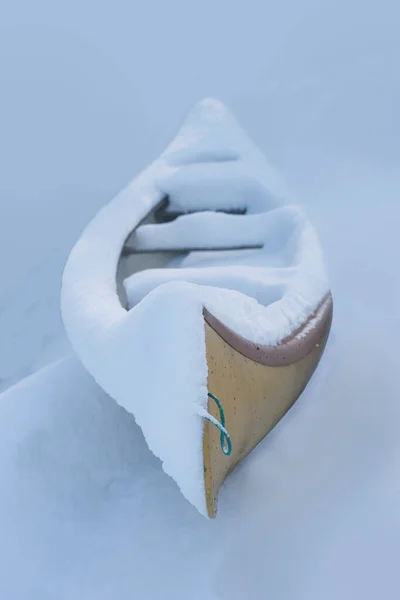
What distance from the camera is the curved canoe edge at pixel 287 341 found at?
142 centimetres

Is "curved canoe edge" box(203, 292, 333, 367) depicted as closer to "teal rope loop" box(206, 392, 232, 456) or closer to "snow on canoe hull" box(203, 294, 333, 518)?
"snow on canoe hull" box(203, 294, 333, 518)

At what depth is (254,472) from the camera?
5.76 ft

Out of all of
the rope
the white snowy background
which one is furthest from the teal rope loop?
Result: the white snowy background

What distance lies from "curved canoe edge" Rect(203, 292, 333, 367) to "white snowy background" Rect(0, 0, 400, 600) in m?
0.22

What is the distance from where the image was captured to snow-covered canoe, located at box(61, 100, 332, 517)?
131cm

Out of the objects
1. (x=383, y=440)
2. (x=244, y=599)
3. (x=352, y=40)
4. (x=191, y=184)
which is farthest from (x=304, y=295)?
(x=352, y=40)

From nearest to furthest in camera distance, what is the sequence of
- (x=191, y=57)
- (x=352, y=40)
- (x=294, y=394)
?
1. (x=294, y=394)
2. (x=352, y=40)
3. (x=191, y=57)

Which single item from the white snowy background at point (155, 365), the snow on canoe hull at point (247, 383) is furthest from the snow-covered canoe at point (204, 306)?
the white snowy background at point (155, 365)

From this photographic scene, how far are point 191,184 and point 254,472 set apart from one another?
4.77 ft

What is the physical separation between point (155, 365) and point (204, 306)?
0.53 ft

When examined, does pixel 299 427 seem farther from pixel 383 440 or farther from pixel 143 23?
pixel 143 23

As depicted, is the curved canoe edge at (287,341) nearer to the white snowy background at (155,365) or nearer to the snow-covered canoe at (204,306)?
the snow-covered canoe at (204,306)

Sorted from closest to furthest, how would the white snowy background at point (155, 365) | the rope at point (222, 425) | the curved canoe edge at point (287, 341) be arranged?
the rope at point (222, 425) < the curved canoe edge at point (287, 341) < the white snowy background at point (155, 365)

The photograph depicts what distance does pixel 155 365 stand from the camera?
4.44 feet
